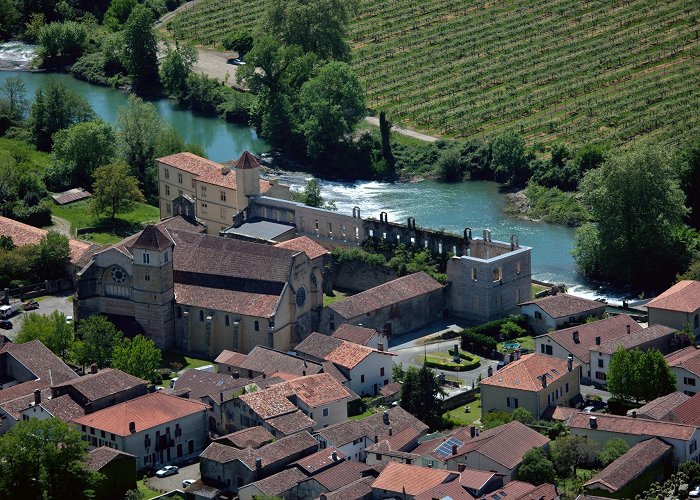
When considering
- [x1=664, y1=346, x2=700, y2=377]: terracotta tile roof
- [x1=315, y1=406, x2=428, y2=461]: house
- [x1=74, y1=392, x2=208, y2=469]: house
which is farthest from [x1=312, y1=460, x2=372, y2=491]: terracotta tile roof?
[x1=664, y1=346, x2=700, y2=377]: terracotta tile roof

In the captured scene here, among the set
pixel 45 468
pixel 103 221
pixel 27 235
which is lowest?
pixel 45 468

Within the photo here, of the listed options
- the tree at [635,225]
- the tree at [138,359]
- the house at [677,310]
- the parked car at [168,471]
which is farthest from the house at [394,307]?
the parked car at [168,471]

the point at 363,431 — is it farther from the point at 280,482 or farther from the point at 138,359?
the point at 138,359

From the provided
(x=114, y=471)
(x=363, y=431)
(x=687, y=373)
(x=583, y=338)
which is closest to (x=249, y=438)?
(x=363, y=431)

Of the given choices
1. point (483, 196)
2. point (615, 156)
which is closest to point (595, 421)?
point (615, 156)

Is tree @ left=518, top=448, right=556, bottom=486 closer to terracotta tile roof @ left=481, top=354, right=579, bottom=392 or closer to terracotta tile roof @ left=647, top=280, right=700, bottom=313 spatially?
terracotta tile roof @ left=481, top=354, right=579, bottom=392

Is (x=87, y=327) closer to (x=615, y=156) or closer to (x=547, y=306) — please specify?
(x=547, y=306)

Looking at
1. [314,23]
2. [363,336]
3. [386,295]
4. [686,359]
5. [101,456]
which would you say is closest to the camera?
[101,456]
